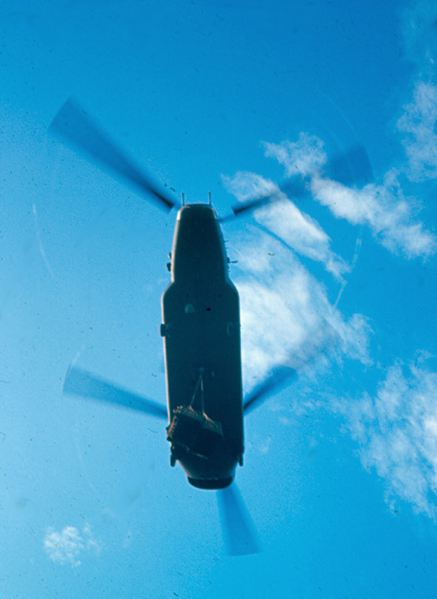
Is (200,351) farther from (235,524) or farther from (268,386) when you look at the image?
(235,524)

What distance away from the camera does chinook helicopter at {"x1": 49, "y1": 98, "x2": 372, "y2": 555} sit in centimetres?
597

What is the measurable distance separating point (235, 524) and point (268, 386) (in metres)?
2.73

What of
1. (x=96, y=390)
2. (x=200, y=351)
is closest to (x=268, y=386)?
(x=200, y=351)

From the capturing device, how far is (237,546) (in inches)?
261

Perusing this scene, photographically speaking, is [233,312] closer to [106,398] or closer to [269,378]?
[269,378]

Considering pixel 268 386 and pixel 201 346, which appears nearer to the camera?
pixel 201 346

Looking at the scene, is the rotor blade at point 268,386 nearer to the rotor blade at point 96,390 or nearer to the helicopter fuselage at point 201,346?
the helicopter fuselage at point 201,346

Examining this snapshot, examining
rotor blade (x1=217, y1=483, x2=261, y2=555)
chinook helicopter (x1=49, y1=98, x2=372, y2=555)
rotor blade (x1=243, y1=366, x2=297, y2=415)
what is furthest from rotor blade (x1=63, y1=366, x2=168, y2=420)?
rotor blade (x1=217, y1=483, x2=261, y2=555)

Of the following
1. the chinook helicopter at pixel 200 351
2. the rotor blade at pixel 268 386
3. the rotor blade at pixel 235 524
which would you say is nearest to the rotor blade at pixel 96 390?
the chinook helicopter at pixel 200 351

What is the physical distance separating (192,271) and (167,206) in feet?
3.77

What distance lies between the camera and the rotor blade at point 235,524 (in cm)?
660

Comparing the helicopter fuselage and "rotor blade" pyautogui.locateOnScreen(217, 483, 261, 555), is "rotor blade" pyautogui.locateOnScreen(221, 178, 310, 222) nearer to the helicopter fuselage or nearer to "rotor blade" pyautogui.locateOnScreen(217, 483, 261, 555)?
the helicopter fuselage

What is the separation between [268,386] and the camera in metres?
6.62

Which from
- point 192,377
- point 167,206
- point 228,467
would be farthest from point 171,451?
point 167,206
